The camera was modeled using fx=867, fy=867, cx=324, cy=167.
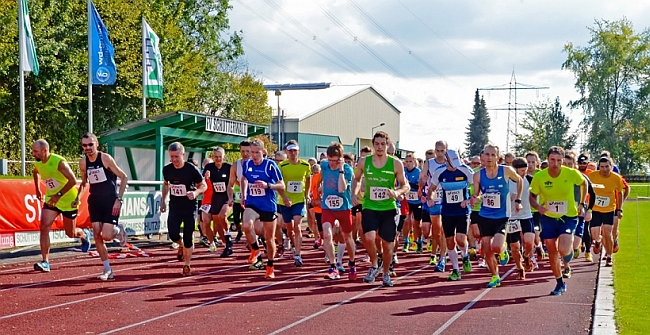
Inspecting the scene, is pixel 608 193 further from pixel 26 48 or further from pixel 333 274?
pixel 26 48

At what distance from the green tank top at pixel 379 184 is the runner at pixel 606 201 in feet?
17.6

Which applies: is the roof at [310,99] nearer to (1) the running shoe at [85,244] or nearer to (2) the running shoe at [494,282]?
(1) the running shoe at [85,244]

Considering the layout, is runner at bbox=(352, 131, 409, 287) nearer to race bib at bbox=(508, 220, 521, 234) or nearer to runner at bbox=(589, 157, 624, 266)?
race bib at bbox=(508, 220, 521, 234)

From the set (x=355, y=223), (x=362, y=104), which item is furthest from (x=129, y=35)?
(x=362, y=104)

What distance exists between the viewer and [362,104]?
301 feet

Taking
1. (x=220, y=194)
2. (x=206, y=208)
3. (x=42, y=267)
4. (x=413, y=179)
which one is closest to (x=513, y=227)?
(x=413, y=179)

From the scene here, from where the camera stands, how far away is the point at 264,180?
13305mm

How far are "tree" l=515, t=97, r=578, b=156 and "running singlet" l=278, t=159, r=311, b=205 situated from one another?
7599cm

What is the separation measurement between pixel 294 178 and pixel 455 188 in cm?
313

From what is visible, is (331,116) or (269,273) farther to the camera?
(331,116)

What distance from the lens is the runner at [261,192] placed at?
43.4 feet

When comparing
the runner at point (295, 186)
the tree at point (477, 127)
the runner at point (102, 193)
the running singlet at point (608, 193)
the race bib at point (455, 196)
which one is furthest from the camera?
the tree at point (477, 127)

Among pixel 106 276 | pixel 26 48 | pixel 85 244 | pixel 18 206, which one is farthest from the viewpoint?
pixel 26 48

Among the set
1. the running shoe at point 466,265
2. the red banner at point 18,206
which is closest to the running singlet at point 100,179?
the red banner at point 18,206
